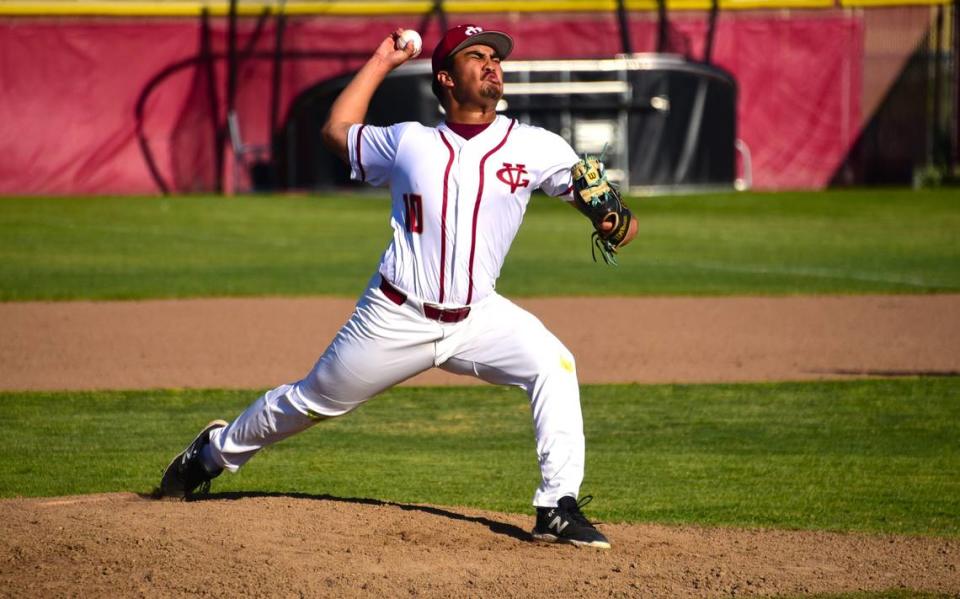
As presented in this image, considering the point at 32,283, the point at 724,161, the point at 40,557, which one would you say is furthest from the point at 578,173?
the point at 724,161

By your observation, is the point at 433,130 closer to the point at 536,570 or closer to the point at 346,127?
the point at 346,127

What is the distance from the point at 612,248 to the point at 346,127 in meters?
1.12

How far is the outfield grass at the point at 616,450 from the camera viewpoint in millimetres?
6758

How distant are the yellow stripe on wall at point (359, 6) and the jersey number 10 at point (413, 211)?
22.1 meters

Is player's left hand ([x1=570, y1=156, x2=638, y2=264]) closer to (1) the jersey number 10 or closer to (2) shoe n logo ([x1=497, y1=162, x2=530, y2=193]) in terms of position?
(2) shoe n logo ([x1=497, y1=162, x2=530, y2=193])

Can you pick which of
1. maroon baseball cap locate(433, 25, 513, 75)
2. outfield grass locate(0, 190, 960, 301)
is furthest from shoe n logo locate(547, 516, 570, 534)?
outfield grass locate(0, 190, 960, 301)

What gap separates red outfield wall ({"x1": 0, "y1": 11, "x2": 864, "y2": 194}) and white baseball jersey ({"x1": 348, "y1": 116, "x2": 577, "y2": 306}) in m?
21.5

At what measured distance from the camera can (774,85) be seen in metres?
28.2

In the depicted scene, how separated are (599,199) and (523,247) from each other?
43.4ft

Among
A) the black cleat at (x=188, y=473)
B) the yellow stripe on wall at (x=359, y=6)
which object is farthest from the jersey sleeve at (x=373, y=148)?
the yellow stripe on wall at (x=359, y=6)

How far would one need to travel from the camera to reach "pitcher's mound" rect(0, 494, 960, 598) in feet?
16.5

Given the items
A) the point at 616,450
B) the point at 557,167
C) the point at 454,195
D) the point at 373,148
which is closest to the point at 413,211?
the point at 454,195

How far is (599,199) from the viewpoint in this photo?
5.30 m

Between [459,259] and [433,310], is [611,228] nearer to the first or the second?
[459,259]
